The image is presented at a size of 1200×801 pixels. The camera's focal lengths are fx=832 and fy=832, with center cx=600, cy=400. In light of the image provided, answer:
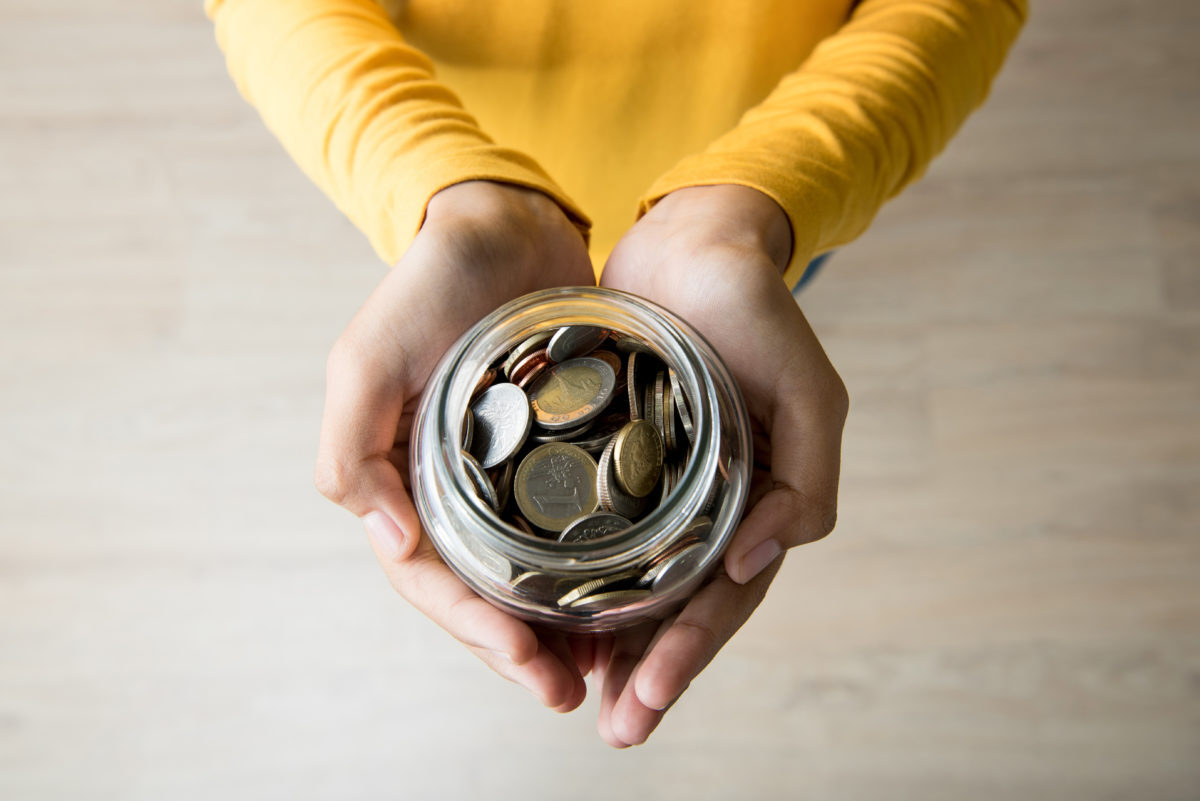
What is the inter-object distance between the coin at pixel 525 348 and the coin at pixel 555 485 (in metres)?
0.07

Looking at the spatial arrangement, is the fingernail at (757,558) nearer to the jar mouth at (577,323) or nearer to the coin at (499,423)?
the jar mouth at (577,323)

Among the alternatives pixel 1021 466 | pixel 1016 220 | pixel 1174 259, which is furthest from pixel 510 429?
pixel 1174 259

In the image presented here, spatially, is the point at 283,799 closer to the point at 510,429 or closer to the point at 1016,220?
the point at 510,429

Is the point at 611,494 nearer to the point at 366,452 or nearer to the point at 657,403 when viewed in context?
the point at 657,403

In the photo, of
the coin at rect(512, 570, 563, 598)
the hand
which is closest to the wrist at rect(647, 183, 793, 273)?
the hand

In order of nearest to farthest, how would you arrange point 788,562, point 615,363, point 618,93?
1. point 615,363
2. point 618,93
3. point 788,562

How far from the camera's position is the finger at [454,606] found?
2.03 feet

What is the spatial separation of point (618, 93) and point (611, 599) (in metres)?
0.54

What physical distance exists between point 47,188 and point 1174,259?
2.28 meters

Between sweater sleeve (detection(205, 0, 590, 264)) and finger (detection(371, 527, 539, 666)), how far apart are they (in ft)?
0.94

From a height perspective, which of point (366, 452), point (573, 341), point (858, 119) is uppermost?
point (858, 119)

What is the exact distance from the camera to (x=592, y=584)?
57cm

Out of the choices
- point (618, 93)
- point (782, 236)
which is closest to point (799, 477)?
point (782, 236)

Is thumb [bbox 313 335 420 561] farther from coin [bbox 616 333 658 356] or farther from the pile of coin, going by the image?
coin [bbox 616 333 658 356]
